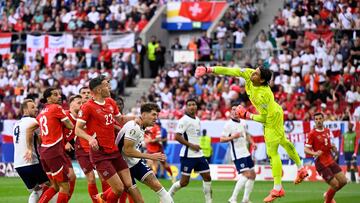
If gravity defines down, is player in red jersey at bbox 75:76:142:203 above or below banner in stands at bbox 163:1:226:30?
below

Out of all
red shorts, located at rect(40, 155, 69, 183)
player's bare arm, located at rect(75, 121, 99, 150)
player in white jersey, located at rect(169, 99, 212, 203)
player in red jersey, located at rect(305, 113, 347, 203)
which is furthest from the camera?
player in white jersey, located at rect(169, 99, 212, 203)

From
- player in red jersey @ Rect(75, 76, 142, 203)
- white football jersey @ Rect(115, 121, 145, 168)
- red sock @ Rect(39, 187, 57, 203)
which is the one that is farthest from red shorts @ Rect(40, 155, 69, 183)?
white football jersey @ Rect(115, 121, 145, 168)

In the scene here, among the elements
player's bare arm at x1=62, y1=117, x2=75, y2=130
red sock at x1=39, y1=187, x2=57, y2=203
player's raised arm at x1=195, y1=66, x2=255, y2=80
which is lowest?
red sock at x1=39, y1=187, x2=57, y2=203

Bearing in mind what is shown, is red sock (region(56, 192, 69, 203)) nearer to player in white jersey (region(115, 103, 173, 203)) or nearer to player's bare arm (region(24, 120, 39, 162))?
player's bare arm (region(24, 120, 39, 162))

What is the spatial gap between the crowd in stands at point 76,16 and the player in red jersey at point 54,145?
26.1 metres

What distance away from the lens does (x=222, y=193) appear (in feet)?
88.1

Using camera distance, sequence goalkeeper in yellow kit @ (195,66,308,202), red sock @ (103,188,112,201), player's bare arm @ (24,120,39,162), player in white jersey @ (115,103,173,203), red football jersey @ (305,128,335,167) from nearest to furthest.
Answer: player in white jersey @ (115,103,173,203), red sock @ (103,188,112,201), player's bare arm @ (24,120,39,162), goalkeeper in yellow kit @ (195,66,308,202), red football jersey @ (305,128,335,167)

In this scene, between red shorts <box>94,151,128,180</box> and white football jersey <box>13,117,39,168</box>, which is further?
white football jersey <box>13,117,39,168</box>

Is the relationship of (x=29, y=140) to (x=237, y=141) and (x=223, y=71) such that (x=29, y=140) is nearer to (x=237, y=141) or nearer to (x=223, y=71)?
(x=223, y=71)

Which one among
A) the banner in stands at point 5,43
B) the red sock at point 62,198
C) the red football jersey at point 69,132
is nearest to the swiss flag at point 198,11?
the banner in stands at point 5,43

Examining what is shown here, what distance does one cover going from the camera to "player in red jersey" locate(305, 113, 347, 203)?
21.6 meters

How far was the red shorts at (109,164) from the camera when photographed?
1741 centimetres

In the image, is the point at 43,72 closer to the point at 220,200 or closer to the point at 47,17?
the point at 47,17

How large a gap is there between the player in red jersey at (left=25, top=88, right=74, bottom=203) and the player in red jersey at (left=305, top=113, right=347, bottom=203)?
601 cm
